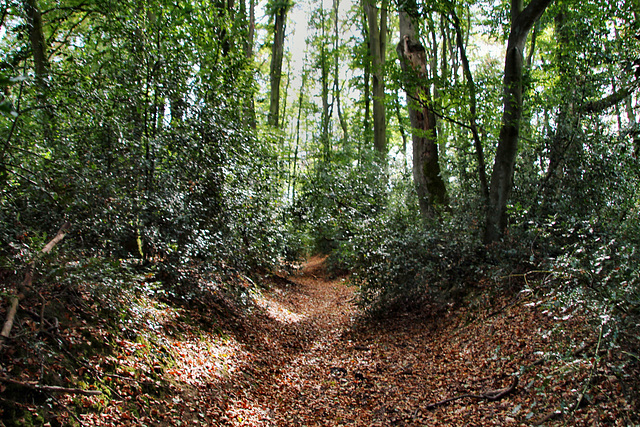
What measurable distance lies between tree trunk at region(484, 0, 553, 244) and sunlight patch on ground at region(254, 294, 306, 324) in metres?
4.61

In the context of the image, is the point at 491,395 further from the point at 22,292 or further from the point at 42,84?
the point at 42,84

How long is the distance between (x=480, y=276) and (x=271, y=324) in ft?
13.7

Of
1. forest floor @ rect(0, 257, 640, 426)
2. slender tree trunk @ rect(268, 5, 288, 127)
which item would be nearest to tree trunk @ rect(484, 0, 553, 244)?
forest floor @ rect(0, 257, 640, 426)

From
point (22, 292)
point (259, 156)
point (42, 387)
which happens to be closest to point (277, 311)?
point (259, 156)

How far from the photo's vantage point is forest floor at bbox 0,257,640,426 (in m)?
3.13

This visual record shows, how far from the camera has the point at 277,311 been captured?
9344 millimetres

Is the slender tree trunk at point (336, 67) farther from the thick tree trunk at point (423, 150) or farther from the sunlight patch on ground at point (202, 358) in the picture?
the sunlight patch on ground at point (202, 358)

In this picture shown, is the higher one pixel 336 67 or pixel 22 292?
pixel 336 67

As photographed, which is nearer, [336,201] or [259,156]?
[259,156]

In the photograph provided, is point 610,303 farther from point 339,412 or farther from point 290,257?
point 290,257

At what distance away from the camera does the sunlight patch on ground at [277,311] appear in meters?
8.77

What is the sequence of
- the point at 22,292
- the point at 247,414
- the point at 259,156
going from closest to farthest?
the point at 22,292
the point at 247,414
the point at 259,156

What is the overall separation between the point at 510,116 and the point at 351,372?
191 inches

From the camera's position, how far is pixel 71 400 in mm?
3236
